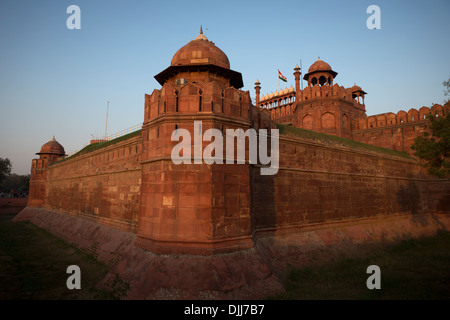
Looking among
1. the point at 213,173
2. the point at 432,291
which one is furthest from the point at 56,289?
the point at 432,291

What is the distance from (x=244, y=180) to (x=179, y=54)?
25.4 ft

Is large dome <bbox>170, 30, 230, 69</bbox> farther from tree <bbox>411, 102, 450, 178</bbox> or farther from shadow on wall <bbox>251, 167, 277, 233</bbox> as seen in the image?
tree <bbox>411, 102, 450, 178</bbox>

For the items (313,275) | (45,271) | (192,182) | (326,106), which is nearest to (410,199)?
(326,106)

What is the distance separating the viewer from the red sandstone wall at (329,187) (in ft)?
40.5

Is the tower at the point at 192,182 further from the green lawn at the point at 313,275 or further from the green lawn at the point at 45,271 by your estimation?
the green lawn at the point at 45,271

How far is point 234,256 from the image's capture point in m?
8.70

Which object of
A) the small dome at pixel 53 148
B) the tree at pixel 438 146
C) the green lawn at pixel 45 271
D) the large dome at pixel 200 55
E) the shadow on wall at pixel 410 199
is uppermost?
the large dome at pixel 200 55

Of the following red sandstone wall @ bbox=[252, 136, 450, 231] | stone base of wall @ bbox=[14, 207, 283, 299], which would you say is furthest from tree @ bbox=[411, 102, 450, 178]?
stone base of wall @ bbox=[14, 207, 283, 299]

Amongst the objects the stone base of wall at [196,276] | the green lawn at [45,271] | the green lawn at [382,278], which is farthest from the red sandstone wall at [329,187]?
the green lawn at [45,271]

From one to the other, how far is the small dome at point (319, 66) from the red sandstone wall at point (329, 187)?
15521 mm

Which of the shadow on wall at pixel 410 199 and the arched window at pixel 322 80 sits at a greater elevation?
the arched window at pixel 322 80

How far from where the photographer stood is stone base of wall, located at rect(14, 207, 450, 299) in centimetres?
780

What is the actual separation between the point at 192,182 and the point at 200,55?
705 centimetres

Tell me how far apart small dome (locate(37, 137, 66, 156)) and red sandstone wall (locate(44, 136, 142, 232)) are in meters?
12.5
